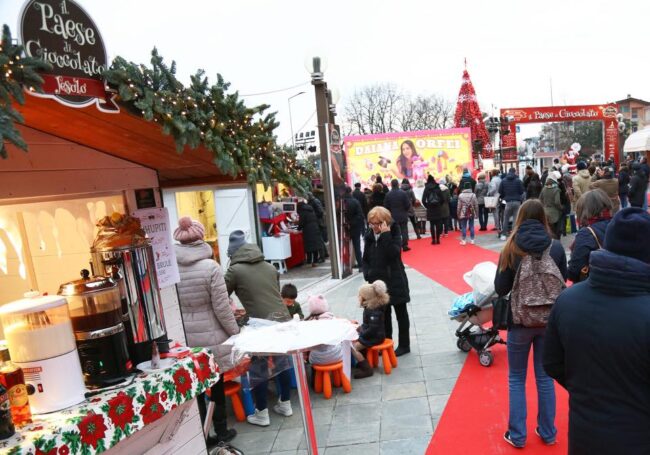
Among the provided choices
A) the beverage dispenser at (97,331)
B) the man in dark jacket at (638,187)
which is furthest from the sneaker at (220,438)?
the man in dark jacket at (638,187)

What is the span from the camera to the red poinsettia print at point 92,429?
6.02 feet

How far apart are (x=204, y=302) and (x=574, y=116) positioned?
A: 22.6 meters

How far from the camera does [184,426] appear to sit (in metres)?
2.94

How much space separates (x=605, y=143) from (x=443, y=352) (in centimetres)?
2368

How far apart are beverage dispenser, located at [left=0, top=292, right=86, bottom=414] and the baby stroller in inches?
153

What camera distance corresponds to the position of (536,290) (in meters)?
3.10

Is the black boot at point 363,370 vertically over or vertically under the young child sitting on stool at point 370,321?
under

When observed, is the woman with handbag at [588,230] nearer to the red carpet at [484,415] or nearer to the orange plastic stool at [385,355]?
the red carpet at [484,415]

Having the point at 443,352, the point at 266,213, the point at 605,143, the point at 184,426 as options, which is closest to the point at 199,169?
the point at 184,426

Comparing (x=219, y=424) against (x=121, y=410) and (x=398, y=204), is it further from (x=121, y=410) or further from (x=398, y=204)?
(x=398, y=204)

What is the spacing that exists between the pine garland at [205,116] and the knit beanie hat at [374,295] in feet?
7.06

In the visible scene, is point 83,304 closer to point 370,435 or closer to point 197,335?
point 197,335

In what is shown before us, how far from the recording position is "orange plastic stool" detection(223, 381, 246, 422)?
4.20 metres

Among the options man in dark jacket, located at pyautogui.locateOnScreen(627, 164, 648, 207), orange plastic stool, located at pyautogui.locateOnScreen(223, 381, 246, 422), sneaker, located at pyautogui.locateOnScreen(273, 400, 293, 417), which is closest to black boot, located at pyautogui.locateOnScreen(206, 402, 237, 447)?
orange plastic stool, located at pyautogui.locateOnScreen(223, 381, 246, 422)
